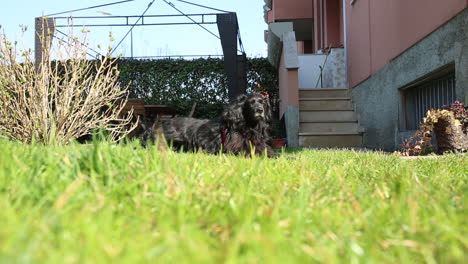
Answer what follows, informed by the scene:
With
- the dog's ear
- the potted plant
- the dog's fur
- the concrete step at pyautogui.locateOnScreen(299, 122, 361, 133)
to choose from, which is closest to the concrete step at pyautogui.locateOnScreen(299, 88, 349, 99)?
the concrete step at pyautogui.locateOnScreen(299, 122, 361, 133)

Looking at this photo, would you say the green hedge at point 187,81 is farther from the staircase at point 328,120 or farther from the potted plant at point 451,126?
the potted plant at point 451,126

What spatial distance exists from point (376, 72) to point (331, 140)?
149cm

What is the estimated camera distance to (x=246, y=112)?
4.96 meters

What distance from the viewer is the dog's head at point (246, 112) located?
4880 millimetres

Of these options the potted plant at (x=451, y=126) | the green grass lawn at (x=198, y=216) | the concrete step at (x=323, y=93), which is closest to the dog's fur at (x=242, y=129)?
the potted plant at (x=451, y=126)

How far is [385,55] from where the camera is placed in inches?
272

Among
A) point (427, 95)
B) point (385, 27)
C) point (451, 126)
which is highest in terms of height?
point (385, 27)

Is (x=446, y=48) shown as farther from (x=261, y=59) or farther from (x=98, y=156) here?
(x=261, y=59)

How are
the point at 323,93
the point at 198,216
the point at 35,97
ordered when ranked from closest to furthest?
the point at 198,216 < the point at 35,97 < the point at 323,93

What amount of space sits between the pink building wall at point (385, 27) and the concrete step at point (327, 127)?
0.95m

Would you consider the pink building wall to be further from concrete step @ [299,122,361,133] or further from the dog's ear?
the dog's ear

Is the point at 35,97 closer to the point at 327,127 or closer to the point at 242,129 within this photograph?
the point at 242,129

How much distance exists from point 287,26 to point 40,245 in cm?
1007

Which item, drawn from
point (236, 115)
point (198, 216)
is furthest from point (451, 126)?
point (198, 216)
